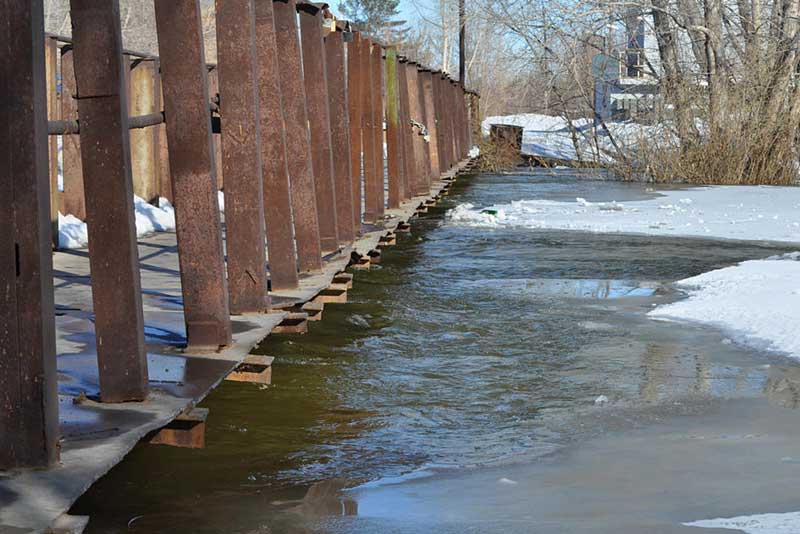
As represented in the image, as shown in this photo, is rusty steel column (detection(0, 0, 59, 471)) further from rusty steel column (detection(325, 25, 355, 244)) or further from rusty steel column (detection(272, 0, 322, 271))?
rusty steel column (detection(325, 25, 355, 244))

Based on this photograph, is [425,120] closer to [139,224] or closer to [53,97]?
[139,224]

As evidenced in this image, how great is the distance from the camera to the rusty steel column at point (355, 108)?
11.8 meters

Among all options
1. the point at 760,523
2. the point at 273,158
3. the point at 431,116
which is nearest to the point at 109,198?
the point at 760,523

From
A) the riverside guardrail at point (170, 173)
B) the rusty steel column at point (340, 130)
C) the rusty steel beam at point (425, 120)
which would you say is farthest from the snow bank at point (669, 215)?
the riverside guardrail at point (170, 173)

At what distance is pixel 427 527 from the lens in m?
3.54

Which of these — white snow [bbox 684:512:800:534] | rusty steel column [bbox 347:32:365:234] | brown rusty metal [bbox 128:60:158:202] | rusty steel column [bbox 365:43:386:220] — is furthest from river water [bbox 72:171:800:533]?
brown rusty metal [bbox 128:60:158:202]

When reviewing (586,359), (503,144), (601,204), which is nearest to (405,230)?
(601,204)

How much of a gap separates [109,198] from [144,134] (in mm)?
9040

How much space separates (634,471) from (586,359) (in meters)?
2.16

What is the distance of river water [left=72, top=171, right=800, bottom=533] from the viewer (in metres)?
3.94

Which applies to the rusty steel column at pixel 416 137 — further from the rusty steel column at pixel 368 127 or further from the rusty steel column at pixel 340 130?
the rusty steel column at pixel 340 130

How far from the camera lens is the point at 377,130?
13398 mm

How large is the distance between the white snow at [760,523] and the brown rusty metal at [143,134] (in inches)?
385

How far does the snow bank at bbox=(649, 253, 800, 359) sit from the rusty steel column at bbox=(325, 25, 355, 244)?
270cm
